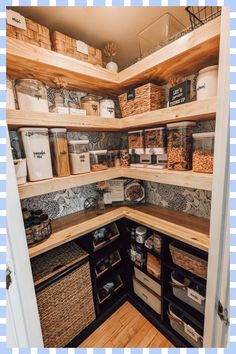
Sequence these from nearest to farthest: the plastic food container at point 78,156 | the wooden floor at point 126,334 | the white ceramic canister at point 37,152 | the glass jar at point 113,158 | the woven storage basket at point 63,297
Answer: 1. the white ceramic canister at point 37,152
2. the woven storage basket at point 63,297
3. the plastic food container at point 78,156
4. the wooden floor at point 126,334
5. the glass jar at point 113,158

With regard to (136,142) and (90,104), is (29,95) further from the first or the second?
(136,142)

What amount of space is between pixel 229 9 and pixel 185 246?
1.15 m

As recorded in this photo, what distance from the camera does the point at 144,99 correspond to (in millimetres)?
1138

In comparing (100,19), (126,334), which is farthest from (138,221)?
(100,19)

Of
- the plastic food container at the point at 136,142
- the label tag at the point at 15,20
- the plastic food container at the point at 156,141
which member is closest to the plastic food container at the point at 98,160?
the plastic food container at the point at 136,142

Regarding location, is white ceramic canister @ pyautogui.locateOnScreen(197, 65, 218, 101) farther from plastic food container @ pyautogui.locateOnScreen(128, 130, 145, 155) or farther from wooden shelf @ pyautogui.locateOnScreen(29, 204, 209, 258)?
wooden shelf @ pyautogui.locateOnScreen(29, 204, 209, 258)

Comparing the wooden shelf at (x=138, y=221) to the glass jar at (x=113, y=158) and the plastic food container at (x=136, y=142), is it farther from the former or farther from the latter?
the plastic food container at (x=136, y=142)

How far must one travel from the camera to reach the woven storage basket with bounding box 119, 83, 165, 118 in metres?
1.12

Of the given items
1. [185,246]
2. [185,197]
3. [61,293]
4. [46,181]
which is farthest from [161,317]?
[46,181]

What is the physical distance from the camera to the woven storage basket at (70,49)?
3.23 ft

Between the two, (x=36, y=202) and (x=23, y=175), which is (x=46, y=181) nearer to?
(x=23, y=175)

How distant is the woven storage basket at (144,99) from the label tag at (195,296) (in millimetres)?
1226

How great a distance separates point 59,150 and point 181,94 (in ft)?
2.66

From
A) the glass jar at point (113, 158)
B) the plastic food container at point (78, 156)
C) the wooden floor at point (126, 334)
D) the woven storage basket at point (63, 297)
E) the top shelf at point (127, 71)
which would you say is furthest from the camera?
the glass jar at point (113, 158)
